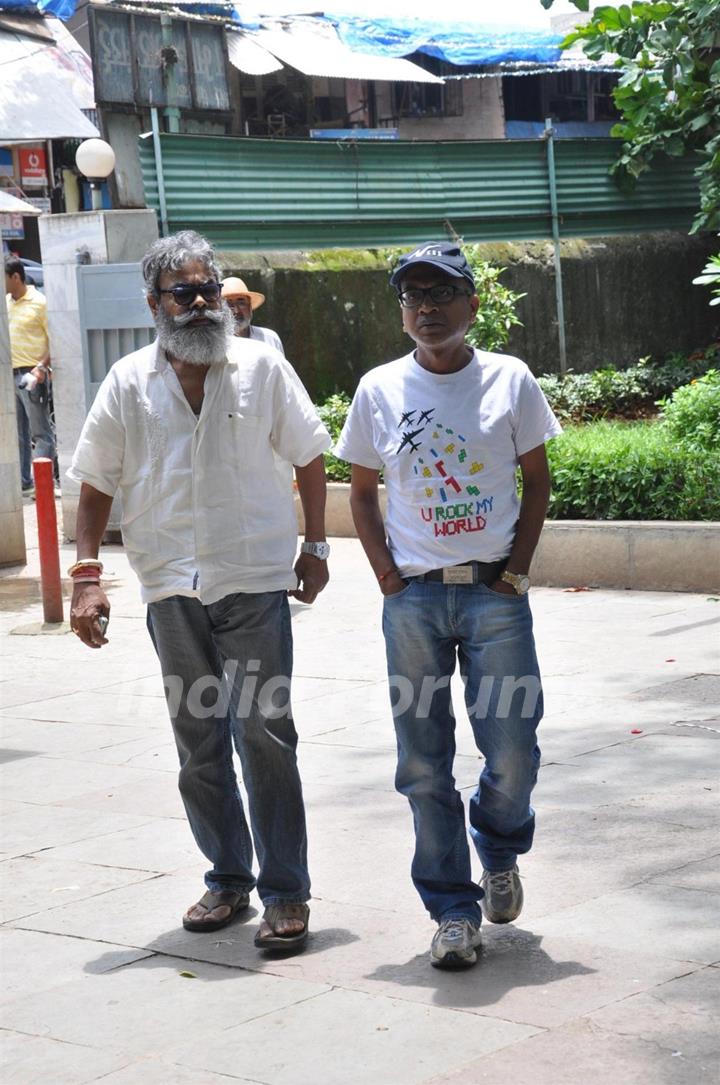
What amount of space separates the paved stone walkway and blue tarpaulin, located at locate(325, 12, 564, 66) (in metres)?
17.9

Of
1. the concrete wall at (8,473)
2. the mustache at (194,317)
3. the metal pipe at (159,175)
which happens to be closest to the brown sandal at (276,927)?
the mustache at (194,317)

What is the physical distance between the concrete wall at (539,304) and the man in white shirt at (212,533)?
340 inches

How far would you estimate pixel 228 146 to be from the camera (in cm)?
1323

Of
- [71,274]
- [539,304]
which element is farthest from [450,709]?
[539,304]

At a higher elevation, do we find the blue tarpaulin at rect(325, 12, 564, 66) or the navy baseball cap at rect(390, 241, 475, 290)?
the blue tarpaulin at rect(325, 12, 564, 66)

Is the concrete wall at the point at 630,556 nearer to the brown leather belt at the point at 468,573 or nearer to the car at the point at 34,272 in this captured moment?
the brown leather belt at the point at 468,573

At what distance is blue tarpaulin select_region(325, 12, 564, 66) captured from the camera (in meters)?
23.7

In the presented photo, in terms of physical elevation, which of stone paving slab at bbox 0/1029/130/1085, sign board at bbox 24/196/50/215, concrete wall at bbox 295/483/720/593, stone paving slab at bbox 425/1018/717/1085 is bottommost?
stone paving slab at bbox 0/1029/130/1085

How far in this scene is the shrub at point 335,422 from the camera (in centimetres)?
1205

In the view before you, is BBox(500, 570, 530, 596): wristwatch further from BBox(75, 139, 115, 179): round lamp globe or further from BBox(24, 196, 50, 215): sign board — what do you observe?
BBox(24, 196, 50, 215): sign board

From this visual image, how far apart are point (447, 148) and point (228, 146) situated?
105 inches

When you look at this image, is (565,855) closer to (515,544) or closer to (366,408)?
(515,544)

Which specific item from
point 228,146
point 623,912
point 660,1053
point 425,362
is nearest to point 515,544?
point 425,362

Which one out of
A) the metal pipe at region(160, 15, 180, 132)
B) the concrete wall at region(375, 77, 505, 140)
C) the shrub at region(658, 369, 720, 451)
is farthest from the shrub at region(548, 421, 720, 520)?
the concrete wall at region(375, 77, 505, 140)
